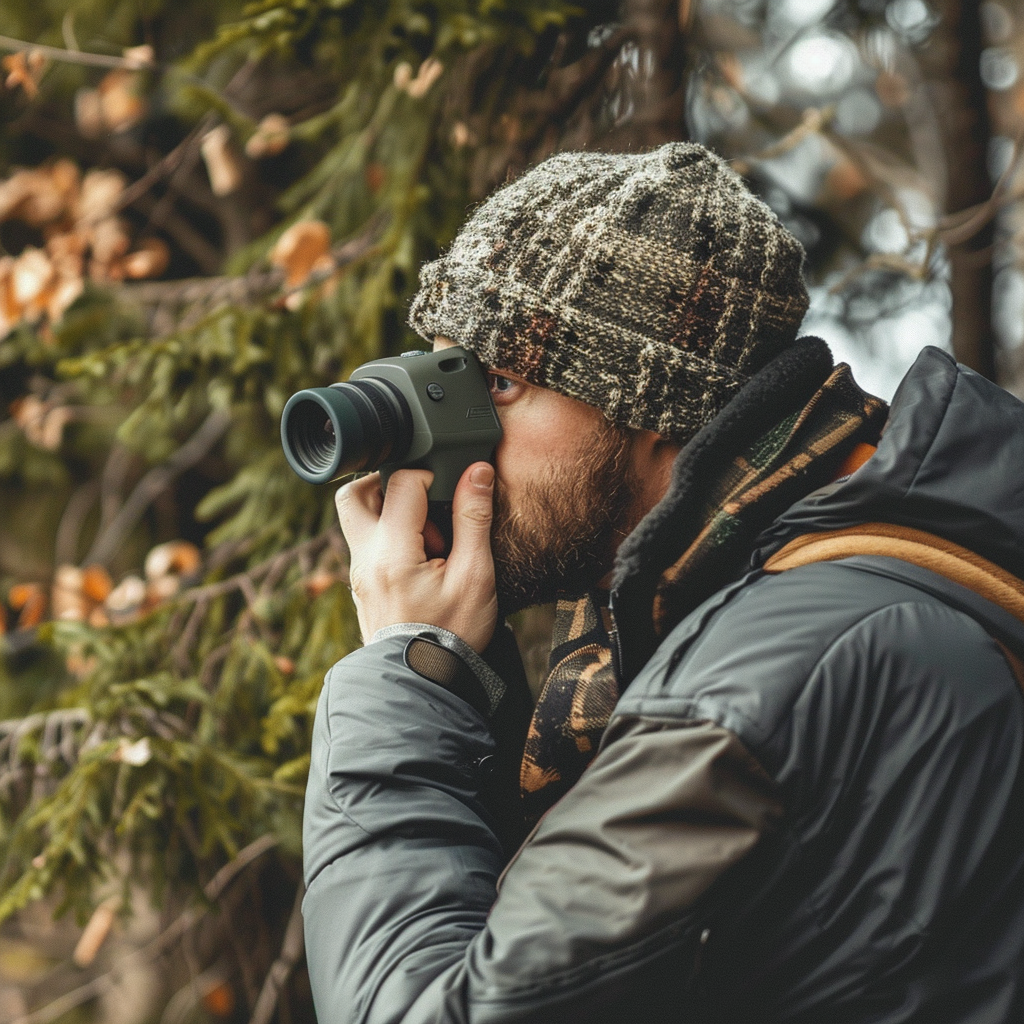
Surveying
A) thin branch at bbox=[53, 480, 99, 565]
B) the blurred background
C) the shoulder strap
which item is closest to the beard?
the shoulder strap

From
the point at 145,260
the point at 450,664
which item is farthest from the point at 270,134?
the point at 450,664

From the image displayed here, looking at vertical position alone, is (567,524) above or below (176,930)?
above

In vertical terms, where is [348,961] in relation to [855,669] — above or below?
below

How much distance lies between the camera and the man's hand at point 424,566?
1349 mm

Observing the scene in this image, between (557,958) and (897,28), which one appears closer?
(557,958)

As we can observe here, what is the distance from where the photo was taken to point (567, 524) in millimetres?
1347

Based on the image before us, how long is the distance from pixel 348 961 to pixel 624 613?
46 cm

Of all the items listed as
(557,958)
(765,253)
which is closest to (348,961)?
(557,958)

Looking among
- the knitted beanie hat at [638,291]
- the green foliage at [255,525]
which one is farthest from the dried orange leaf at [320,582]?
the knitted beanie hat at [638,291]

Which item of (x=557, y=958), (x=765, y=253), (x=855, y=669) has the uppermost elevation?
(x=765, y=253)

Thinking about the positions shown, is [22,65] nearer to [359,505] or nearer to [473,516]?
[359,505]

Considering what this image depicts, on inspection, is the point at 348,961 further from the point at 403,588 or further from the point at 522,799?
the point at 403,588

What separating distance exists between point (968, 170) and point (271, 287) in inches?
67.7

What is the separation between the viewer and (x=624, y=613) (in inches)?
44.0
